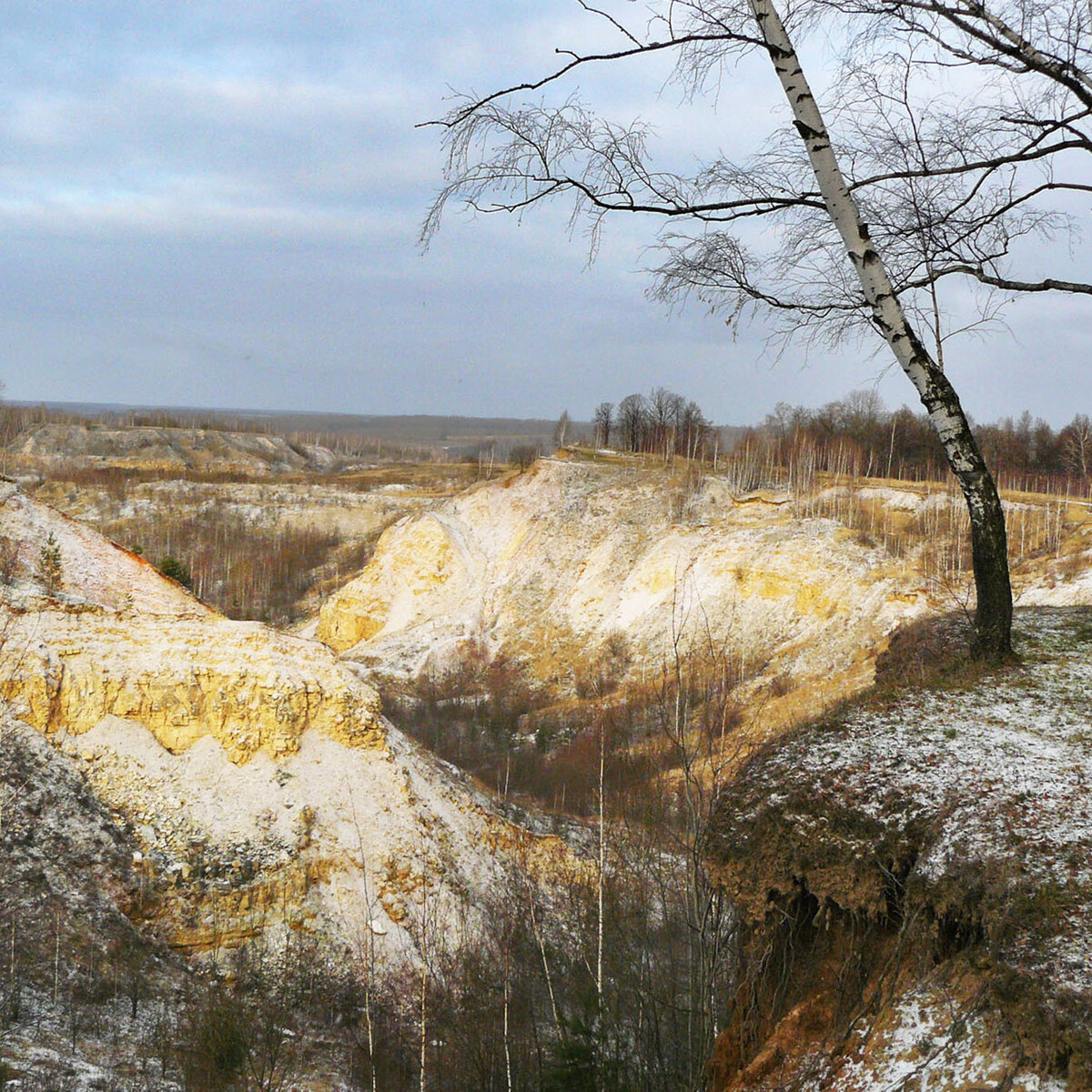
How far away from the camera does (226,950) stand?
47.4 ft

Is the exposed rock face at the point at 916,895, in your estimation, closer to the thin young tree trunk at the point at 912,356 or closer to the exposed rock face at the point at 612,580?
the thin young tree trunk at the point at 912,356

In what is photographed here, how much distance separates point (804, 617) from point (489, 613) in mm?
16187

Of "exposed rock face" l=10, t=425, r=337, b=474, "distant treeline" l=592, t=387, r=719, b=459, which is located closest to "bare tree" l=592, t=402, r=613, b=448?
"distant treeline" l=592, t=387, r=719, b=459

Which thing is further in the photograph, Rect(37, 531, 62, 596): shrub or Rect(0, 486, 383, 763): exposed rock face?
Rect(37, 531, 62, 596): shrub

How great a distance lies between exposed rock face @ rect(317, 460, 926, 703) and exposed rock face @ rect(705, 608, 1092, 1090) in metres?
26.1

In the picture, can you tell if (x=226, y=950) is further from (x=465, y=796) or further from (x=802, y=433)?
(x=802, y=433)

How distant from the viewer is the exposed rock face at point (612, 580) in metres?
→ 37.2

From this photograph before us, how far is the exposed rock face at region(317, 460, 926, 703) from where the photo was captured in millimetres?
37219

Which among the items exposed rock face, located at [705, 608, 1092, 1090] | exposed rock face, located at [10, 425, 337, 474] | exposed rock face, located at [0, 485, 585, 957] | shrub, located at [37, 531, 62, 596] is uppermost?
exposed rock face, located at [10, 425, 337, 474]

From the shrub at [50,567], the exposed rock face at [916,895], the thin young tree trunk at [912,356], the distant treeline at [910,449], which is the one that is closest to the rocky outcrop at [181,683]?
the shrub at [50,567]

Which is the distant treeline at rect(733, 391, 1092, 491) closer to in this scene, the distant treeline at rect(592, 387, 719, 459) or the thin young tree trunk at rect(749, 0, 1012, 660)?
the distant treeline at rect(592, 387, 719, 459)

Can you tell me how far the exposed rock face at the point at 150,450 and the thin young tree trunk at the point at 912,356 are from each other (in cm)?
9509

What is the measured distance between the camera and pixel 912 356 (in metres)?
6.74

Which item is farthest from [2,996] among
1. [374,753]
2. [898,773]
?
[898,773]
